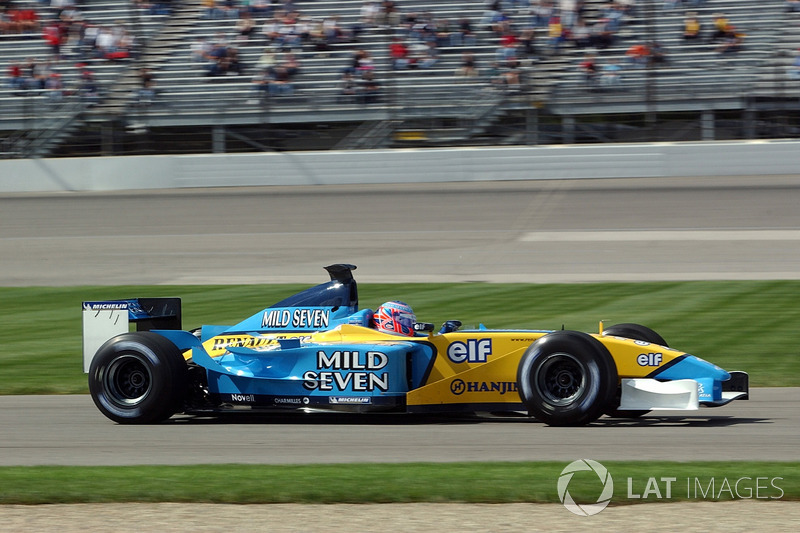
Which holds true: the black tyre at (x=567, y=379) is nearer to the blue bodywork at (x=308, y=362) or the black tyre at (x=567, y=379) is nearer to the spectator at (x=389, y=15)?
the blue bodywork at (x=308, y=362)

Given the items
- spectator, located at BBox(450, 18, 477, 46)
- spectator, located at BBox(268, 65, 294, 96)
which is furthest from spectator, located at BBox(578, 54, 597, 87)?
spectator, located at BBox(268, 65, 294, 96)

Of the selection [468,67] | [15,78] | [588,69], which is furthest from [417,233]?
[15,78]

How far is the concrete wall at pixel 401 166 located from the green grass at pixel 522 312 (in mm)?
6595

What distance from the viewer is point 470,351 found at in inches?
316

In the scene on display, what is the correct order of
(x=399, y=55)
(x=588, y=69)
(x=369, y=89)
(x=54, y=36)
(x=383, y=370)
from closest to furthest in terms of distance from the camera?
(x=383, y=370) → (x=588, y=69) → (x=369, y=89) → (x=399, y=55) → (x=54, y=36)

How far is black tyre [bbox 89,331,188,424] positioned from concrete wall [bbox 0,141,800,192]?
16.7m

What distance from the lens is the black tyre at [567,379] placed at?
24.5 ft

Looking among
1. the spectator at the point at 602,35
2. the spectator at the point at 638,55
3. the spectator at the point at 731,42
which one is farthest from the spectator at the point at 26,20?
the spectator at the point at 731,42

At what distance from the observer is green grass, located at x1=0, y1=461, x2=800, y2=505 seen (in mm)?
5824

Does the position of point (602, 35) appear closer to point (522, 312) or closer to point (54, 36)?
point (522, 312)

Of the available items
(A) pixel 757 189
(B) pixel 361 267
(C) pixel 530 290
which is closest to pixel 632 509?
(C) pixel 530 290

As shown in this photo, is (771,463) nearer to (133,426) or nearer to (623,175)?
(133,426)

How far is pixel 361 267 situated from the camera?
1980 centimetres

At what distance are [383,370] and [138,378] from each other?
1856 millimetres
